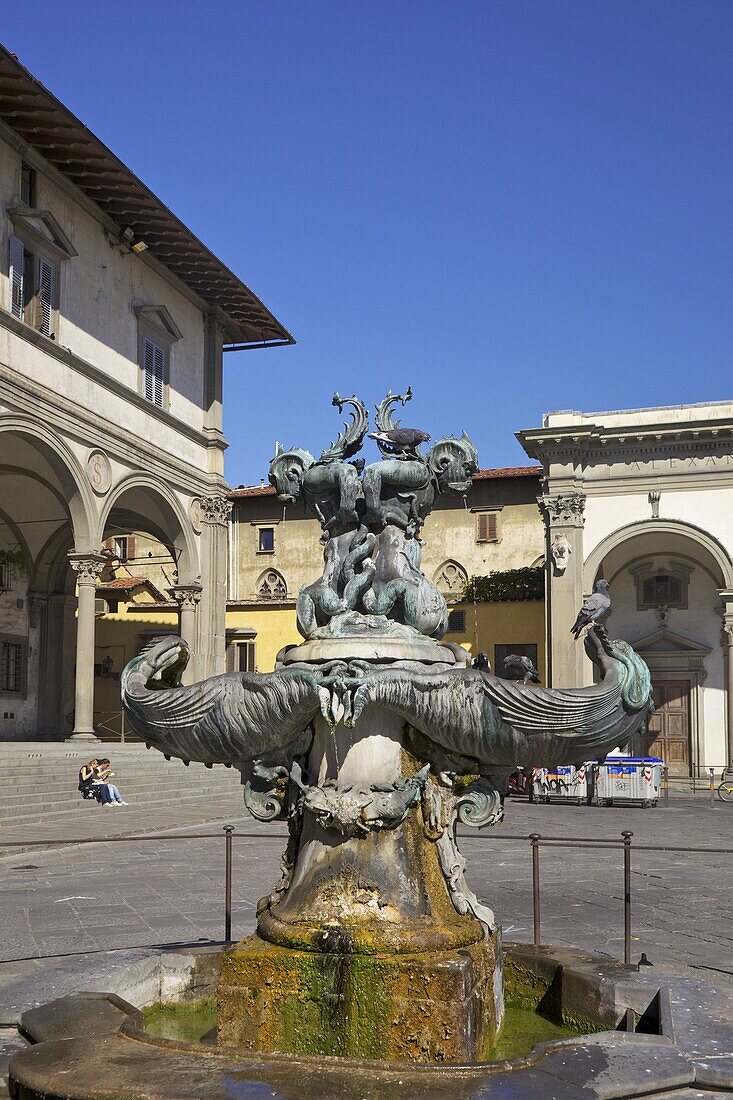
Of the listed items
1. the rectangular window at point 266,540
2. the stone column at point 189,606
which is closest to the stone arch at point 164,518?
the stone column at point 189,606

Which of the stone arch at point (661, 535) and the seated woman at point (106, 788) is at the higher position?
the stone arch at point (661, 535)

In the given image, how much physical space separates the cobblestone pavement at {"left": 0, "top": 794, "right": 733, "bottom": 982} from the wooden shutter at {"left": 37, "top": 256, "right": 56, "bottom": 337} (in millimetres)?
10392

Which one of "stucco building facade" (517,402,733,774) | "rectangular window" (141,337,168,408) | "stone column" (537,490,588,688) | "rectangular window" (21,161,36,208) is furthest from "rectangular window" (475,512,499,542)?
"rectangular window" (21,161,36,208)

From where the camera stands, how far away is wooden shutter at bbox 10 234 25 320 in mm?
18953

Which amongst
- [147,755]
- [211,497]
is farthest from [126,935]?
[211,497]

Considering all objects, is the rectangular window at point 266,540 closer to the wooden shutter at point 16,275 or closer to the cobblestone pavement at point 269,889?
the wooden shutter at point 16,275

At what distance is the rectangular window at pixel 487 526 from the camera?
109 feet

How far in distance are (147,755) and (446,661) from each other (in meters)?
17.0

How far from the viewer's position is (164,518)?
25.3 m

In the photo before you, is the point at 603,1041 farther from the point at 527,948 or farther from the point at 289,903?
the point at 527,948

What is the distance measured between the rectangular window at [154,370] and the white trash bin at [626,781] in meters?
12.4

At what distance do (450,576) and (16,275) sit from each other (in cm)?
1816

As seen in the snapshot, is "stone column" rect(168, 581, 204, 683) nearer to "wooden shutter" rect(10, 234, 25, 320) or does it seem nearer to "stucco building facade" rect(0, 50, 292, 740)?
"stucco building facade" rect(0, 50, 292, 740)

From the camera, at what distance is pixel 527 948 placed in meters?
5.05
